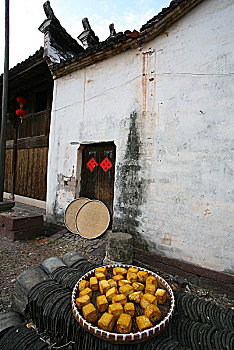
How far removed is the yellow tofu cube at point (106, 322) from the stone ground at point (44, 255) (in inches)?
63.7

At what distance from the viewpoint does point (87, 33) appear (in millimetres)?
6277

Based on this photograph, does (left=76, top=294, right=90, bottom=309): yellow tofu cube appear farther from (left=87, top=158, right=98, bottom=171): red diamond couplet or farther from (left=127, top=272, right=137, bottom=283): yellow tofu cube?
(left=87, top=158, right=98, bottom=171): red diamond couplet

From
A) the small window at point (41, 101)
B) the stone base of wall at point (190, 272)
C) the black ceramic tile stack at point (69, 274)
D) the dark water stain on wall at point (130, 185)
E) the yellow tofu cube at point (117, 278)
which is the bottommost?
the stone base of wall at point (190, 272)

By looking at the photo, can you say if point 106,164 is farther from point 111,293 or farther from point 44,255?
point 111,293

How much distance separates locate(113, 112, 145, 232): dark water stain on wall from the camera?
12.6 feet

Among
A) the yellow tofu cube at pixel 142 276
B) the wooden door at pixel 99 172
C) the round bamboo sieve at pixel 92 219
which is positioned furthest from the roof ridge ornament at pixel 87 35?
the yellow tofu cube at pixel 142 276

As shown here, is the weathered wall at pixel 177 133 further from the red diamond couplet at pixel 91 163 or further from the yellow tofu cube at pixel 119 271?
the yellow tofu cube at pixel 119 271

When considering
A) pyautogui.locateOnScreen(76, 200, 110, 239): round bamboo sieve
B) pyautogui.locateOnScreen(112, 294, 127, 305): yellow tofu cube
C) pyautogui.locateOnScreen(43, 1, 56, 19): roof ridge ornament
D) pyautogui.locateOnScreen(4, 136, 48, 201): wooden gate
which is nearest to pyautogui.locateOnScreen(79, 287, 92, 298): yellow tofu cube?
pyautogui.locateOnScreen(112, 294, 127, 305): yellow tofu cube

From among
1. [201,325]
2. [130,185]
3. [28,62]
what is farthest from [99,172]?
[28,62]

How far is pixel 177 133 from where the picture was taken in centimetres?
340

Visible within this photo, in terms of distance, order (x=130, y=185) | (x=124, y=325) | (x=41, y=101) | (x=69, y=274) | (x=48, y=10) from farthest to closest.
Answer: (x=41, y=101) → (x=48, y=10) → (x=130, y=185) → (x=69, y=274) → (x=124, y=325)

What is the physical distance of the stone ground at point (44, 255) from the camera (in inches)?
111

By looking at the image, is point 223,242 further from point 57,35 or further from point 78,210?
point 57,35

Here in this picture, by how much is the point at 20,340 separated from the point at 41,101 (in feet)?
26.0
